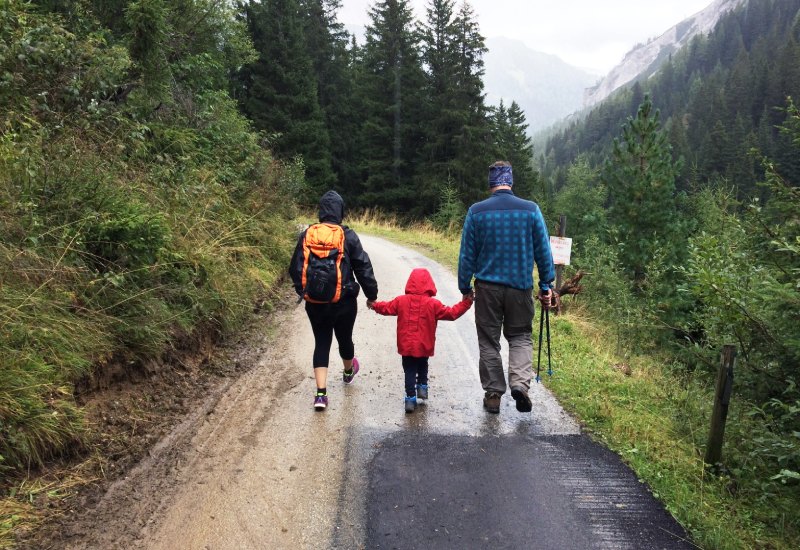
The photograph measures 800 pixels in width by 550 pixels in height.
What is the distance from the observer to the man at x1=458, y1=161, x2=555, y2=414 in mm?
4340

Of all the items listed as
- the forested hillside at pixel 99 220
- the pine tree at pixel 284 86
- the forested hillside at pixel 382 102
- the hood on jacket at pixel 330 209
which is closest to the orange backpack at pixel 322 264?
the hood on jacket at pixel 330 209

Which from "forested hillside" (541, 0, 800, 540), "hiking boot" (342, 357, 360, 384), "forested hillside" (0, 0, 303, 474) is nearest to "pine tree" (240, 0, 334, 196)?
"forested hillside" (541, 0, 800, 540)

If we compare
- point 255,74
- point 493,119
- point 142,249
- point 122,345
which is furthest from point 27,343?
point 493,119

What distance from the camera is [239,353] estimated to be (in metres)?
5.81

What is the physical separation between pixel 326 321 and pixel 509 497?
2.24 m

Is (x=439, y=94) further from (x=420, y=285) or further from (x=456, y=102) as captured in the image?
(x=420, y=285)

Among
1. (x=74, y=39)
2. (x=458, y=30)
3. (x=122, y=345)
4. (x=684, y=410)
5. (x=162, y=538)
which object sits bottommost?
(x=684, y=410)

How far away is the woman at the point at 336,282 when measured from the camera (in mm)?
4422

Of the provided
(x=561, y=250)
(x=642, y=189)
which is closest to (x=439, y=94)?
(x=642, y=189)

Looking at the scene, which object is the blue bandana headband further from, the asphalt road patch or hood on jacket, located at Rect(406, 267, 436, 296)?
the asphalt road patch

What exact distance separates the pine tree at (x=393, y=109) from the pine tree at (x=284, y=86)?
Answer: 4047 millimetres

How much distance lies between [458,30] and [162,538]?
2986 centimetres

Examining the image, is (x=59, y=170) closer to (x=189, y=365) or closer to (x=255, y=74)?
(x=189, y=365)

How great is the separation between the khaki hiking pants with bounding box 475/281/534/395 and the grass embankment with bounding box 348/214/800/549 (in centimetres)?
72
